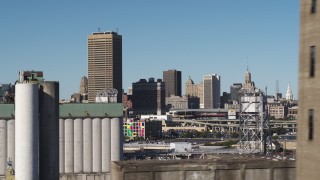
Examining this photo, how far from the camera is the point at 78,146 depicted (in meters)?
90.4

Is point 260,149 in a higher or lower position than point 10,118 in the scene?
lower

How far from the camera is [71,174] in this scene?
89188mm

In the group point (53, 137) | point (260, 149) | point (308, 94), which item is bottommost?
point (260, 149)

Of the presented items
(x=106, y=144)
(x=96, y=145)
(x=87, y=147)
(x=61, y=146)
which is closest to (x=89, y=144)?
(x=87, y=147)

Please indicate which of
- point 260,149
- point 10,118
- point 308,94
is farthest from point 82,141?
point 308,94

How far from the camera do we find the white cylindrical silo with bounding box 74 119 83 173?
90.1m

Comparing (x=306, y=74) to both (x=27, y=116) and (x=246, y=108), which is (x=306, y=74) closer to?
(x=27, y=116)

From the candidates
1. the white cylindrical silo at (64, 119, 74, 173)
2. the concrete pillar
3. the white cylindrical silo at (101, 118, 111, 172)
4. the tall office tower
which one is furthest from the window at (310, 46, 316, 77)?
the white cylindrical silo at (101, 118, 111, 172)

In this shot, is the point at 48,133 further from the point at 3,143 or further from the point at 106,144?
the point at 106,144

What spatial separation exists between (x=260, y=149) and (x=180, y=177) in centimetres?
12196

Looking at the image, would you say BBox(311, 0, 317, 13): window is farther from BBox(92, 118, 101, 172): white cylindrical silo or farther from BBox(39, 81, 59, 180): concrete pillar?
BBox(92, 118, 101, 172): white cylindrical silo

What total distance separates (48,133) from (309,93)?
1873 inches

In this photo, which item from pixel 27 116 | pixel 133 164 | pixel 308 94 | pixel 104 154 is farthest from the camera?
pixel 104 154

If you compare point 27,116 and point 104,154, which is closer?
point 27,116
